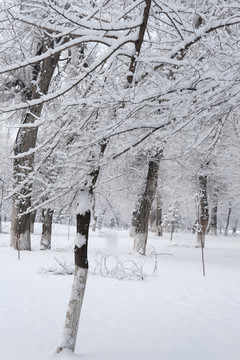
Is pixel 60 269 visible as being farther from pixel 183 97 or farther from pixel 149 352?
pixel 183 97

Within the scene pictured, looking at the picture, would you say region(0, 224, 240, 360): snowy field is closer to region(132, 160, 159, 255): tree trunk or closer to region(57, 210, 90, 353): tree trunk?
region(57, 210, 90, 353): tree trunk

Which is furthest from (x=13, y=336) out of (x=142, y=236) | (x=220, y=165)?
(x=220, y=165)

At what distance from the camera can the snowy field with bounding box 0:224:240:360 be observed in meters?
4.04

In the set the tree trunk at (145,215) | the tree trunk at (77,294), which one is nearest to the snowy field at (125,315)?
the tree trunk at (77,294)

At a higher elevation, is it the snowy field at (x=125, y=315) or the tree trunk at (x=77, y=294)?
the tree trunk at (x=77, y=294)

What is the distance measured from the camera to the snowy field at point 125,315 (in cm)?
404

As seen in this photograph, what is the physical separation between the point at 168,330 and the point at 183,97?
3.47 metres

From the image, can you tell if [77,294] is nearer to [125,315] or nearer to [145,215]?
[125,315]

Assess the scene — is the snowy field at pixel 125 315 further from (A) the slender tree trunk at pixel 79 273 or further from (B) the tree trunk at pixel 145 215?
(B) the tree trunk at pixel 145 215

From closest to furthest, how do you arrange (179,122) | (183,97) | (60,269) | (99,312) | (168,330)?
(183,97), (179,122), (168,330), (99,312), (60,269)

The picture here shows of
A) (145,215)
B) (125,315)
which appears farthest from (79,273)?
(145,215)

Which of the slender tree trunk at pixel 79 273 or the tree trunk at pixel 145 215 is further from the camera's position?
the tree trunk at pixel 145 215

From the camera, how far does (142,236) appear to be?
11945mm

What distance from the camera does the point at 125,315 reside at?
17.8 feet
